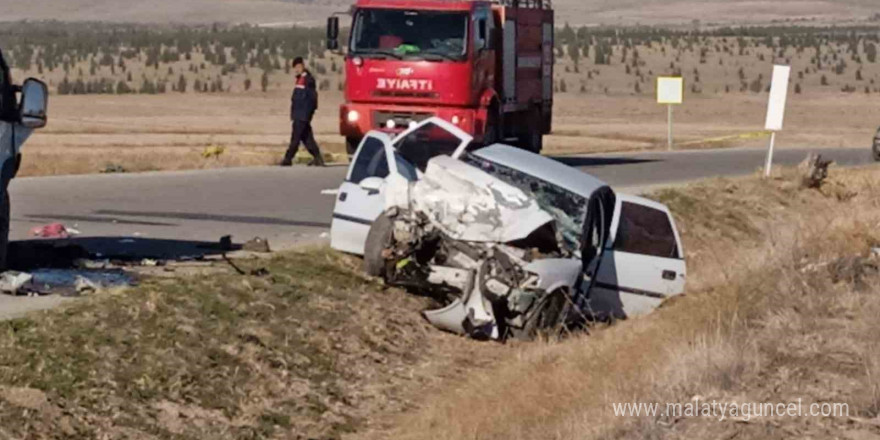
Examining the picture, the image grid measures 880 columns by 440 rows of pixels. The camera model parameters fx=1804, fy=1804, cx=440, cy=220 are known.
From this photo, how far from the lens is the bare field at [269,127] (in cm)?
3409

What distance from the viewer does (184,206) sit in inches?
849

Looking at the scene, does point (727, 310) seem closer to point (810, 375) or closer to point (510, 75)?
point (810, 375)

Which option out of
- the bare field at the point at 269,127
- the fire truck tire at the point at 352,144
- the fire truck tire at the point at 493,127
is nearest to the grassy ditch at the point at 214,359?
the fire truck tire at the point at 493,127

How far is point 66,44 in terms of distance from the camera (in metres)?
89.9

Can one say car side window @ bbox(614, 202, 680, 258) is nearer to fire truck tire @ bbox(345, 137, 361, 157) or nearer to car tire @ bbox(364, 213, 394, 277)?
car tire @ bbox(364, 213, 394, 277)

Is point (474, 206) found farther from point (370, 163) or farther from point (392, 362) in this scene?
point (370, 163)

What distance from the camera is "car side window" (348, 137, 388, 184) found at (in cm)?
1741

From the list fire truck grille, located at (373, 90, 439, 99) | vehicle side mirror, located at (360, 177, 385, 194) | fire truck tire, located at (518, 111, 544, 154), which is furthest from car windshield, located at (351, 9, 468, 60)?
vehicle side mirror, located at (360, 177, 385, 194)

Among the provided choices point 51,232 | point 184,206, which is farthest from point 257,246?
point 184,206

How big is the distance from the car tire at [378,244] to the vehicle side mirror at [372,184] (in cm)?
64

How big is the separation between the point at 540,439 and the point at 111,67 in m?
64.1

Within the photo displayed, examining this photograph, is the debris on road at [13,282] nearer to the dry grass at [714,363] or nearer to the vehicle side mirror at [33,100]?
the vehicle side mirror at [33,100]

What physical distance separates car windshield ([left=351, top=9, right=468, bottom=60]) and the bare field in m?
3.89

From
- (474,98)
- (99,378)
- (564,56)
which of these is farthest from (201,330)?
(564,56)
